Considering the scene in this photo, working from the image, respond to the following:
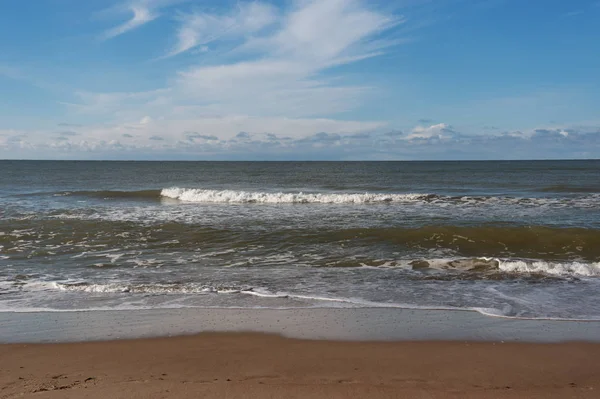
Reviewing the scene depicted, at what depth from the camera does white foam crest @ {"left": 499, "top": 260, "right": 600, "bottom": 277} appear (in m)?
10.7

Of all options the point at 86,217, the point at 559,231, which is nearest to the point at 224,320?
the point at 559,231

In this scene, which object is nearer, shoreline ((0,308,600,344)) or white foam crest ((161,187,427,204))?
shoreline ((0,308,600,344))

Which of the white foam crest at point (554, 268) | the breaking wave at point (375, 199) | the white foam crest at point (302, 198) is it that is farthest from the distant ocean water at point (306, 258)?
the white foam crest at point (302, 198)

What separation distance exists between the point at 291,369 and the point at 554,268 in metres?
8.26

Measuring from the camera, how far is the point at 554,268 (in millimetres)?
10938

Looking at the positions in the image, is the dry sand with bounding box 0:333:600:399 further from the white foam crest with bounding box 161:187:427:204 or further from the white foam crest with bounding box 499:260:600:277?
the white foam crest with bounding box 161:187:427:204

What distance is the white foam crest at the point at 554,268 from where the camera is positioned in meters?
10.7

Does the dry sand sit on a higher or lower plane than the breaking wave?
lower

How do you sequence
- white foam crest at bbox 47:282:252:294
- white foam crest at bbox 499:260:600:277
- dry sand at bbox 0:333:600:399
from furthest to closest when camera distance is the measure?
white foam crest at bbox 499:260:600:277
white foam crest at bbox 47:282:252:294
dry sand at bbox 0:333:600:399

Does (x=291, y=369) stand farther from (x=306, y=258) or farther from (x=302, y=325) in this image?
(x=306, y=258)

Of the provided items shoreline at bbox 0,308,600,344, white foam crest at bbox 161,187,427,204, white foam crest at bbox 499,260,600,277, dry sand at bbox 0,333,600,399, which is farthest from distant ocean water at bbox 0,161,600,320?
white foam crest at bbox 161,187,427,204

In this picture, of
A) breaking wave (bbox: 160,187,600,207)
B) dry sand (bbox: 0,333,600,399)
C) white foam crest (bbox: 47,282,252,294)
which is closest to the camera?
dry sand (bbox: 0,333,600,399)

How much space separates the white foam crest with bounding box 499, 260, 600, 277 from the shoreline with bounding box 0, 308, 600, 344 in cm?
368

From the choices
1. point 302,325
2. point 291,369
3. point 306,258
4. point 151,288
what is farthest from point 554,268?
point 151,288
